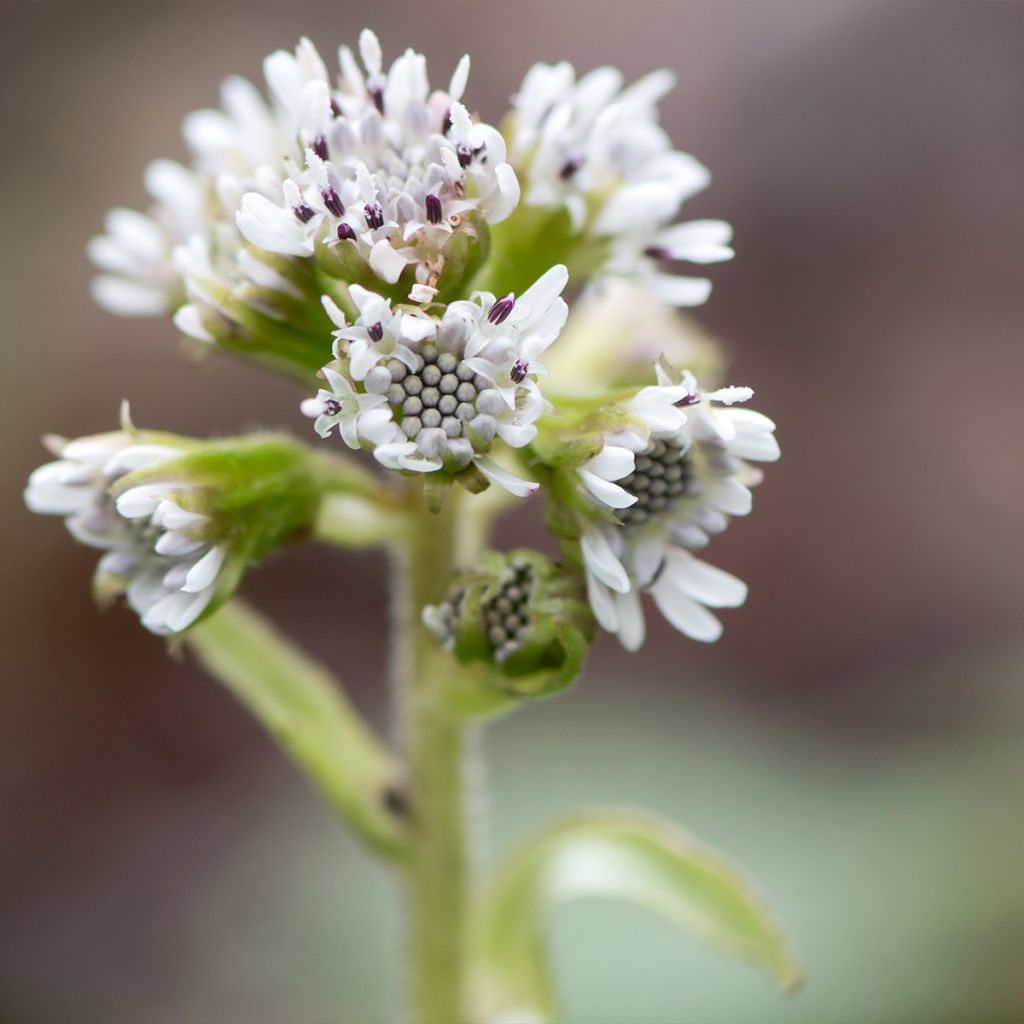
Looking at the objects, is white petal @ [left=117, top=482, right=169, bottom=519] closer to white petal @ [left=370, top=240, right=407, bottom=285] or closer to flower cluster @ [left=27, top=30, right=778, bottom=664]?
flower cluster @ [left=27, top=30, right=778, bottom=664]

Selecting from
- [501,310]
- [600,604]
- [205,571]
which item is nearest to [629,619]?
[600,604]

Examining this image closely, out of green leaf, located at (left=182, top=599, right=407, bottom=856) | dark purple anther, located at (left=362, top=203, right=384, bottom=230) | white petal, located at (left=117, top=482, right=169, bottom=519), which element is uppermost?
dark purple anther, located at (left=362, top=203, right=384, bottom=230)

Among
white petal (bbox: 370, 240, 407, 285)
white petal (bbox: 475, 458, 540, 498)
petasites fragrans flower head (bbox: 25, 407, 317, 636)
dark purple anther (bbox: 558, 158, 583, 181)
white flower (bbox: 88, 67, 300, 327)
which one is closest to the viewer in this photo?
white petal (bbox: 475, 458, 540, 498)

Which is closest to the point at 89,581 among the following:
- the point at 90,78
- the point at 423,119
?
the point at 90,78

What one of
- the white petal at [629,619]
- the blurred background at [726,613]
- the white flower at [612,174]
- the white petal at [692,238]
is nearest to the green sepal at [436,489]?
the white petal at [629,619]

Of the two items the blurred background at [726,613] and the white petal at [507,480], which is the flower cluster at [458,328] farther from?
the blurred background at [726,613]

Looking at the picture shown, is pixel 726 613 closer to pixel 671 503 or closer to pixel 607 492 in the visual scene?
pixel 671 503

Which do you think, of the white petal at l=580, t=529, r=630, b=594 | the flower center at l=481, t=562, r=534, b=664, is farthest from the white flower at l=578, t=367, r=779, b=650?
the flower center at l=481, t=562, r=534, b=664
